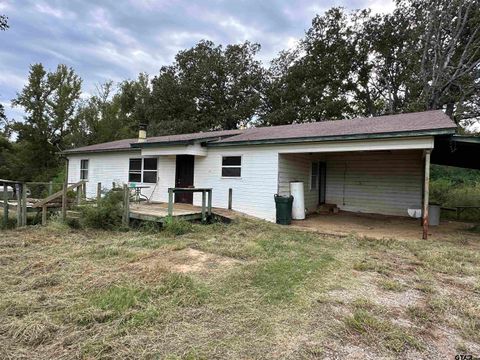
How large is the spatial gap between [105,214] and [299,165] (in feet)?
22.2

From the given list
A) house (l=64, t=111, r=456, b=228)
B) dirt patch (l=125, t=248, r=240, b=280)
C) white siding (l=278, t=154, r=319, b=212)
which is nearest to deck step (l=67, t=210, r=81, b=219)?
house (l=64, t=111, r=456, b=228)

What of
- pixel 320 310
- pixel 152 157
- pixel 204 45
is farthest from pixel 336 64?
pixel 320 310

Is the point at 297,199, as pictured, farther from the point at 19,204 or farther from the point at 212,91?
the point at 212,91

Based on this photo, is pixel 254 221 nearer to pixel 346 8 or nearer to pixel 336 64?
pixel 336 64

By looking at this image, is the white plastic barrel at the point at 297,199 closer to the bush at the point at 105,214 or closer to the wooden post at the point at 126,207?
the wooden post at the point at 126,207

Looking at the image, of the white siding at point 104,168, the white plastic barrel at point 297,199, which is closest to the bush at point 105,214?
the white siding at point 104,168

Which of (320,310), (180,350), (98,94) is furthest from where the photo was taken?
(98,94)

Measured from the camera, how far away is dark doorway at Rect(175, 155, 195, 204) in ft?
39.9

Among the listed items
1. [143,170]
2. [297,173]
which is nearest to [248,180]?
[297,173]

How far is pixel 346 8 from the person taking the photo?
25.2 meters

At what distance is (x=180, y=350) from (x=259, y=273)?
7.20 ft

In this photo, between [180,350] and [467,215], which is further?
[467,215]

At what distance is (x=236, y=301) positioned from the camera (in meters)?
3.65

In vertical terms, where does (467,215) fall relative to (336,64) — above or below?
below
